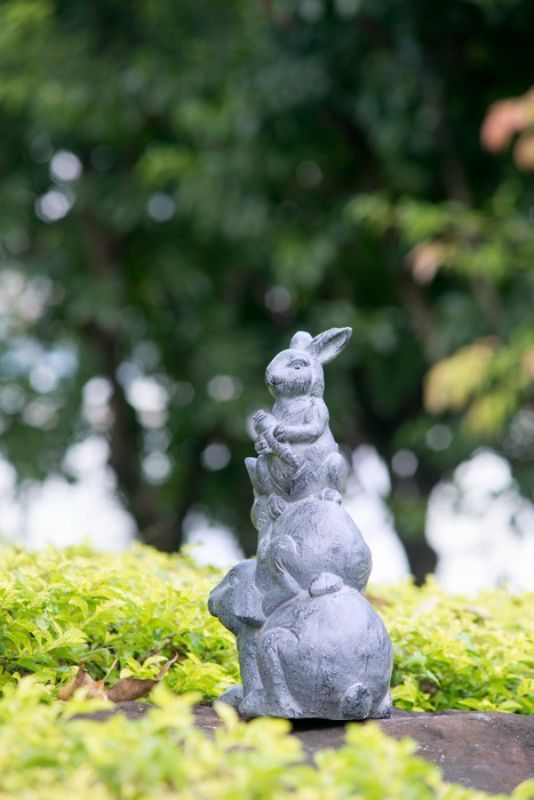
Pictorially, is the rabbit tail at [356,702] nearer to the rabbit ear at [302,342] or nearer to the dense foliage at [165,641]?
the dense foliage at [165,641]

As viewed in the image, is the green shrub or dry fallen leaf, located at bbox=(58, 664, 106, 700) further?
dry fallen leaf, located at bbox=(58, 664, 106, 700)

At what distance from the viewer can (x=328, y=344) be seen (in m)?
4.05

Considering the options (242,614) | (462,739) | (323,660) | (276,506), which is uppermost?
(276,506)

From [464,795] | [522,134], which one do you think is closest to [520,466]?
[522,134]

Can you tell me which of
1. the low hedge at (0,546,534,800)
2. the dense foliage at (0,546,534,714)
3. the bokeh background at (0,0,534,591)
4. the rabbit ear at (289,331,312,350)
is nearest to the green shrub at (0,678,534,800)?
the low hedge at (0,546,534,800)

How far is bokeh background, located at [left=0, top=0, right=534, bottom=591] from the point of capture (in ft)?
31.7

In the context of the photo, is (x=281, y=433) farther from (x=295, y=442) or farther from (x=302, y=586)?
(x=302, y=586)

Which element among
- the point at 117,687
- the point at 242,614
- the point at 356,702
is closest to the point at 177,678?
the point at 117,687

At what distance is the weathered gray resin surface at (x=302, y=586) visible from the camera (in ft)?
11.5

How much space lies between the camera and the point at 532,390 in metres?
9.38

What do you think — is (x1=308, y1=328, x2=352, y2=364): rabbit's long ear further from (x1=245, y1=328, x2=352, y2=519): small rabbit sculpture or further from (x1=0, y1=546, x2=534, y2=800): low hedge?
(x1=0, y1=546, x2=534, y2=800): low hedge

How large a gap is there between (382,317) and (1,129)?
5.21 metres

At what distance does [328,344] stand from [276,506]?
2.04ft

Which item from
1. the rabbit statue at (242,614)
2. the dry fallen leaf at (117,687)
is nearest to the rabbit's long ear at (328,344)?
the rabbit statue at (242,614)
